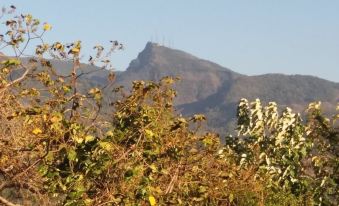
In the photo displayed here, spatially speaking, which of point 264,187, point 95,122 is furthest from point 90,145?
point 264,187

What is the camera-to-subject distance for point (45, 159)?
9.78 m

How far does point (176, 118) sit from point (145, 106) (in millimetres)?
945

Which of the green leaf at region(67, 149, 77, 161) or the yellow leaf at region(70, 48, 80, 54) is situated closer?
the green leaf at region(67, 149, 77, 161)

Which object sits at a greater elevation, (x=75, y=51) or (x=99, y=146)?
(x=75, y=51)

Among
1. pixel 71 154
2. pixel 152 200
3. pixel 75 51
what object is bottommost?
pixel 152 200

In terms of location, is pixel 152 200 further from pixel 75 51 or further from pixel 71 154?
pixel 75 51

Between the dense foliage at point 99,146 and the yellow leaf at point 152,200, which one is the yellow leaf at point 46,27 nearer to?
the dense foliage at point 99,146

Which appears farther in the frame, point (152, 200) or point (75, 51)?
point (75, 51)

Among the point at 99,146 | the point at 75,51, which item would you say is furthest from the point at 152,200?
the point at 75,51

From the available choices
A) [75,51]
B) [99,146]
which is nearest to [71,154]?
[99,146]

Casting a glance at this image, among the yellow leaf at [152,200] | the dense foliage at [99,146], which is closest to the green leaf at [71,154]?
the dense foliage at [99,146]

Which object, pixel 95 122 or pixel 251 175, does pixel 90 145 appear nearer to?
pixel 95 122

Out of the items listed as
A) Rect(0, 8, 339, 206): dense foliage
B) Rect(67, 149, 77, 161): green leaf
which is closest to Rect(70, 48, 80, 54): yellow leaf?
Rect(0, 8, 339, 206): dense foliage

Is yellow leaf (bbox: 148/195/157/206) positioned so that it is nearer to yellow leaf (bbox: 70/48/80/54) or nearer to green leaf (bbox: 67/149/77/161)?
green leaf (bbox: 67/149/77/161)
